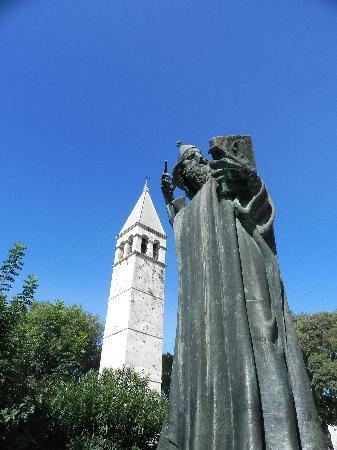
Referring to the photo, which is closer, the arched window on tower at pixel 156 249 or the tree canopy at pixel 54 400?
the tree canopy at pixel 54 400

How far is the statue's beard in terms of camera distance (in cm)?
414

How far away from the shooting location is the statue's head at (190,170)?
4.16 meters

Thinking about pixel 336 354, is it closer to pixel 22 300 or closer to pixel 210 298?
pixel 22 300

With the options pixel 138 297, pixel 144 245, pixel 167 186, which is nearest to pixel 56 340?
pixel 138 297

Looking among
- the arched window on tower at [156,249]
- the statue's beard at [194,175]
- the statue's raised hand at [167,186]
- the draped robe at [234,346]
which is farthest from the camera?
the arched window on tower at [156,249]

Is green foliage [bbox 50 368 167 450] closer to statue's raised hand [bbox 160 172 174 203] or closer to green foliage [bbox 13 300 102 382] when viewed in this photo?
→ green foliage [bbox 13 300 102 382]

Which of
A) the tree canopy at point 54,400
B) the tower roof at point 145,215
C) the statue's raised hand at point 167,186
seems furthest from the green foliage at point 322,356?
the statue's raised hand at point 167,186

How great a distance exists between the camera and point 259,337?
115 inches

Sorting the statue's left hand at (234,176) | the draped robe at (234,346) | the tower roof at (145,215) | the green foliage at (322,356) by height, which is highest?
the tower roof at (145,215)

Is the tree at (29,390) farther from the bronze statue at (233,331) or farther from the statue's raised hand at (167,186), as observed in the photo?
the bronze statue at (233,331)

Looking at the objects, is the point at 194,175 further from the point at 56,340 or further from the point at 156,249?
the point at 156,249

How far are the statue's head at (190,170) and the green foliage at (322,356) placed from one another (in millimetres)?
25761

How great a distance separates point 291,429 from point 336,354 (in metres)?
29.2

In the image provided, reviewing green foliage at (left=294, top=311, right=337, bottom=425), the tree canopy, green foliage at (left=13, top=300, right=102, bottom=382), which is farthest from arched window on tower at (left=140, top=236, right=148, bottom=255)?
the tree canopy
